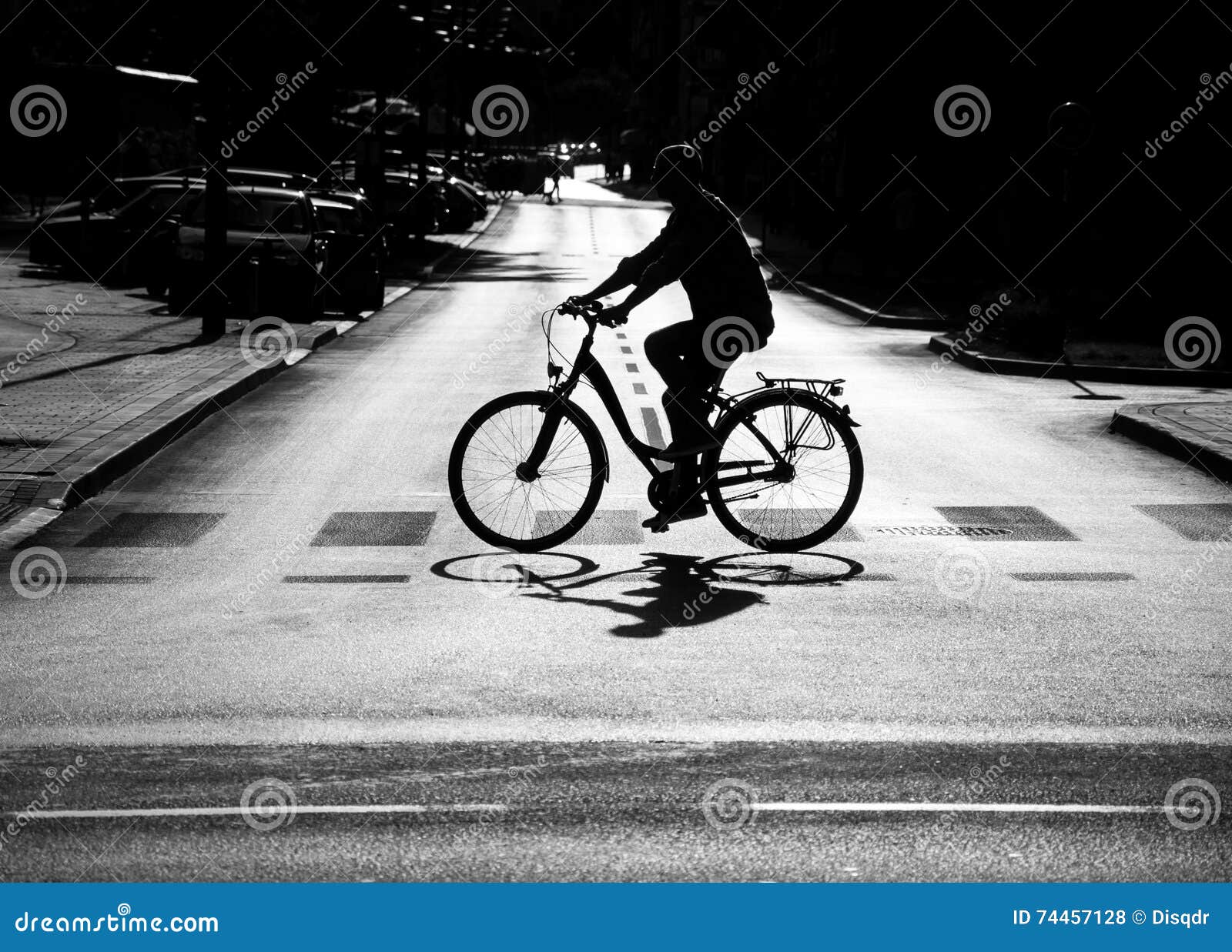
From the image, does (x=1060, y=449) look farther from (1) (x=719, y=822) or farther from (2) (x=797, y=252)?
(2) (x=797, y=252)

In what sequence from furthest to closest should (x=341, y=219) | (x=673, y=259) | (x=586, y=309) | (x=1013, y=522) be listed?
(x=341, y=219)
(x=1013, y=522)
(x=586, y=309)
(x=673, y=259)

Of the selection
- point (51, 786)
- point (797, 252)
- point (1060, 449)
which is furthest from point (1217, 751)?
point (797, 252)

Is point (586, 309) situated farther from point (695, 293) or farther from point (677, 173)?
point (677, 173)

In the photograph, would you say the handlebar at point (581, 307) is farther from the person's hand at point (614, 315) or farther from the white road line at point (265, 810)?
the white road line at point (265, 810)

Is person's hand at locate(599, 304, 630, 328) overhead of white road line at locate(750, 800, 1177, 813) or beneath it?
overhead

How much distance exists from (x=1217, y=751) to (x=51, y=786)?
3.46 meters

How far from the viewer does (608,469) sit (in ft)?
30.6

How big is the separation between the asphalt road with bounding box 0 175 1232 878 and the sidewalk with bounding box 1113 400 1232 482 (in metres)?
0.24

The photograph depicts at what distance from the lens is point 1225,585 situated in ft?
28.0

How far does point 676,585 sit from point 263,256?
55.5 feet

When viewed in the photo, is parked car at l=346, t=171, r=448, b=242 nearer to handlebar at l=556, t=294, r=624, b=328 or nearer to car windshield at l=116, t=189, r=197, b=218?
car windshield at l=116, t=189, r=197, b=218

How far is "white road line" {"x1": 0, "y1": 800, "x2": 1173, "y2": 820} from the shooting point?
5051 millimetres

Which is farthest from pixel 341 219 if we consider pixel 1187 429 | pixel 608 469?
pixel 608 469

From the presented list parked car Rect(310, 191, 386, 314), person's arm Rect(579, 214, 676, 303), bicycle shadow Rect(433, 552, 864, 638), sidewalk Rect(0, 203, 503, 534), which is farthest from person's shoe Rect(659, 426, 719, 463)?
parked car Rect(310, 191, 386, 314)
